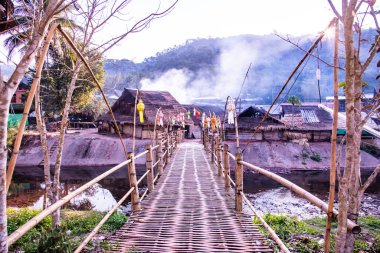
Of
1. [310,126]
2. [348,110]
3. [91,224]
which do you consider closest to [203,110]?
[310,126]

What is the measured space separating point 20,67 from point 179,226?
8.70 ft

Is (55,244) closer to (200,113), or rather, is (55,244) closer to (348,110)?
(348,110)

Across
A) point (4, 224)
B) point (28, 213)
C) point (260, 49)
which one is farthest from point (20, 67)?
point (260, 49)

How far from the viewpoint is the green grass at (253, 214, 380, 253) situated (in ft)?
17.1

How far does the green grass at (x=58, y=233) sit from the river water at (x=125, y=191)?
3439 millimetres

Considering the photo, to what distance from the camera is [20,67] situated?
158 centimetres

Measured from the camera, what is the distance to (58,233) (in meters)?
3.81

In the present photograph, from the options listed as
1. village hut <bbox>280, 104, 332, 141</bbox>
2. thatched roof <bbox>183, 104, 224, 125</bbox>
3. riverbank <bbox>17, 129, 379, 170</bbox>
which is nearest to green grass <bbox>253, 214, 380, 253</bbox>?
riverbank <bbox>17, 129, 379, 170</bbox>

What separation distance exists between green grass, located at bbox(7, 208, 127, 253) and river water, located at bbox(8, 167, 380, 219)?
3.44m

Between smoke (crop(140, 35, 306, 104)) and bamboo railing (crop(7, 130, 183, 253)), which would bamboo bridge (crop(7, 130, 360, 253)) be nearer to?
bamboo railing (crop(7, 130, 183, 253))

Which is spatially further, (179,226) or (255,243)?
(179,226)

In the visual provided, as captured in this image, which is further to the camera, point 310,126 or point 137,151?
point 310,126

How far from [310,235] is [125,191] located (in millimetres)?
9308

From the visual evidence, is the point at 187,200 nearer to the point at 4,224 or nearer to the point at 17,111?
the point at 4,224
